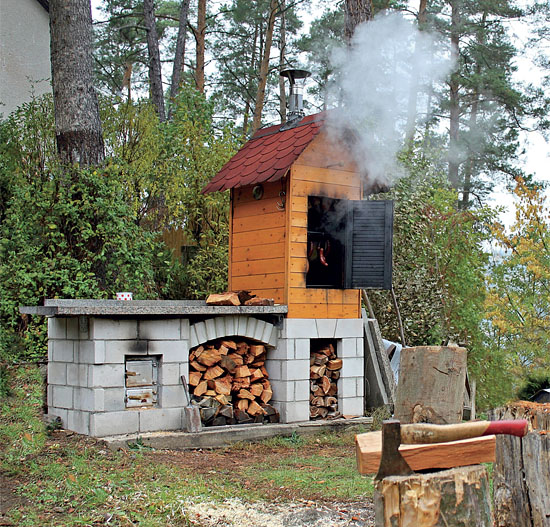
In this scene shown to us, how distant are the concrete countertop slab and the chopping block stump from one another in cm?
475

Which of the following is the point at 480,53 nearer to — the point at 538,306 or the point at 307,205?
the point at 538,306

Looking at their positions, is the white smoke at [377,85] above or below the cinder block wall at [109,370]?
above

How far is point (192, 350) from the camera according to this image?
313 inches

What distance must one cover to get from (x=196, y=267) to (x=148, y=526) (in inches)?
291

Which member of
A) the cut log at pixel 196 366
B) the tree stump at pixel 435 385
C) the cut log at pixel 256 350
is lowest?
the cut log at pixel 196 366

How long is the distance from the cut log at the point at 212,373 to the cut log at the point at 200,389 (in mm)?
94

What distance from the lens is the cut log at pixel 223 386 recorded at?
7.96m

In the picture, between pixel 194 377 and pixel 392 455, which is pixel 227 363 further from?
pixel 392 455

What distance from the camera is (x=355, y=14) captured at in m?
10.8

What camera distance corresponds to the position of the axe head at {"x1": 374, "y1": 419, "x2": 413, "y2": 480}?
99.0 inches

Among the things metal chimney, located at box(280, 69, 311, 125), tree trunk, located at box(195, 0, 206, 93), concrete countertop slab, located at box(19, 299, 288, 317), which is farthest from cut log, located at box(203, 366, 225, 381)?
tree trunk, located at box(195, 0, 206, 93)

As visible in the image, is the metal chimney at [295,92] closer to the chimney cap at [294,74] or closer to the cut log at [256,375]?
the chimney cap at [294,74]

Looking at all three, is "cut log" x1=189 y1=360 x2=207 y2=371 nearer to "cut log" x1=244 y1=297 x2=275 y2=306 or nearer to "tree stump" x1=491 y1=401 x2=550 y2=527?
"cut log" x1=244 y1=297 x2=275 y2=306

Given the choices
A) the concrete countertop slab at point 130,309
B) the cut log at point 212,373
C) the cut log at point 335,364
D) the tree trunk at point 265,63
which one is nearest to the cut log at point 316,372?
the cut log at point 335,364
